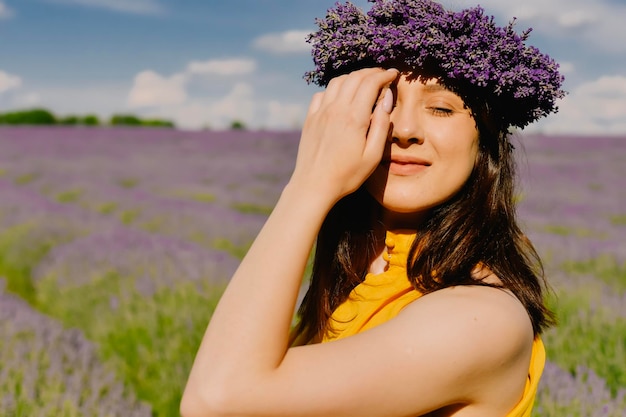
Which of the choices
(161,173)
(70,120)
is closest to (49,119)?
(70,120)

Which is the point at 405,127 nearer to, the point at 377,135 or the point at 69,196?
the point at 377,135

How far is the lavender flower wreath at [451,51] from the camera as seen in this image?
1.45 m

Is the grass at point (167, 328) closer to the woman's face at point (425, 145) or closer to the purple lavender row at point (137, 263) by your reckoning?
the purple lavender row at point (137, 263)

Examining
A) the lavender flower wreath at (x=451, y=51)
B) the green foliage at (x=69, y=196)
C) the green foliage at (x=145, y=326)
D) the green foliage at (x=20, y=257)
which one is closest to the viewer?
the lavender flower wreath at (x=451, y=51)

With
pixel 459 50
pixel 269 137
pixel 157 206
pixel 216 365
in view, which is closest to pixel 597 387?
pixel 459 50

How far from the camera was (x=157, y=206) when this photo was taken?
970 centimetres

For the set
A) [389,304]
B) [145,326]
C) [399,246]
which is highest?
[399,246]

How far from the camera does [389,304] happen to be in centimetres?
156

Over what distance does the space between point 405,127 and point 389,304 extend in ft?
1.40

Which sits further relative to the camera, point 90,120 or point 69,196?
point 90,120

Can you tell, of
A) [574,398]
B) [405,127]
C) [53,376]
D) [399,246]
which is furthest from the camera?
[53,376]

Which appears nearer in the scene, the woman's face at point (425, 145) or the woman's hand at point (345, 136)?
the woman's hand at point (345, 136)

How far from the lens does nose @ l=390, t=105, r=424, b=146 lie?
57.7 inches

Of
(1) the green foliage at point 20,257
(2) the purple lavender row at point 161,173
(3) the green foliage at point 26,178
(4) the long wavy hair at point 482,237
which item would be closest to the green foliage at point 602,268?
(2) the purple lavender row at point 161,173
